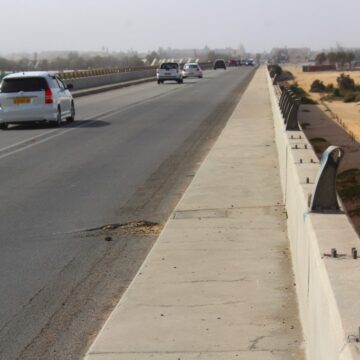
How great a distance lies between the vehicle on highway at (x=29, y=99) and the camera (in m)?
21.8

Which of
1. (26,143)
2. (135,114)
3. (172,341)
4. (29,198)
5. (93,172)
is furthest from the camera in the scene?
(135,114)

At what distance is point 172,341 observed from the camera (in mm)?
4902

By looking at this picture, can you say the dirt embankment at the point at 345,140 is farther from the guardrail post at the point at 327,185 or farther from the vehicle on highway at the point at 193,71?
the vehicle on highway at the point at 193,71

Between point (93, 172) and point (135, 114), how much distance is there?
1417 centimetres

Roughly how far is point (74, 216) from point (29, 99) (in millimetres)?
13114

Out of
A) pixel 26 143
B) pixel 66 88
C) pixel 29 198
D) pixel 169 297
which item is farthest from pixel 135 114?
pixel 169 297

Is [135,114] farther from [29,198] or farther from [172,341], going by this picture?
[172,341]

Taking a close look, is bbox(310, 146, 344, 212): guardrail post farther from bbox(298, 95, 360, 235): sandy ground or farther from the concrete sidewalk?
bbox(298, 95, 360, 235): sandy ground

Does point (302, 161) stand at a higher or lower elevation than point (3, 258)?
higher

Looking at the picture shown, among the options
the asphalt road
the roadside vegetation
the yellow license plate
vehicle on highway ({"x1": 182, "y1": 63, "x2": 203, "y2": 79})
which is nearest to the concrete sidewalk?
the asphalt road

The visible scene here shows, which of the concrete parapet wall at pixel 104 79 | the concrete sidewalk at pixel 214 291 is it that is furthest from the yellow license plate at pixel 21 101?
the concrete parapet wall at pixel 104 79

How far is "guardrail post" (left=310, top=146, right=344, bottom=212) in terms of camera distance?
196 inches

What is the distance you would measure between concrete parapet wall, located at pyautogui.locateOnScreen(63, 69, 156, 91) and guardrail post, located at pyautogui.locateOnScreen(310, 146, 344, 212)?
4122 centimetres

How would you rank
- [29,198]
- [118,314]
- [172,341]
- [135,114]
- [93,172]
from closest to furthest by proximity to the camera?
[172,341] < [118,314] < [29,198] < [93,172] < [135,114]
